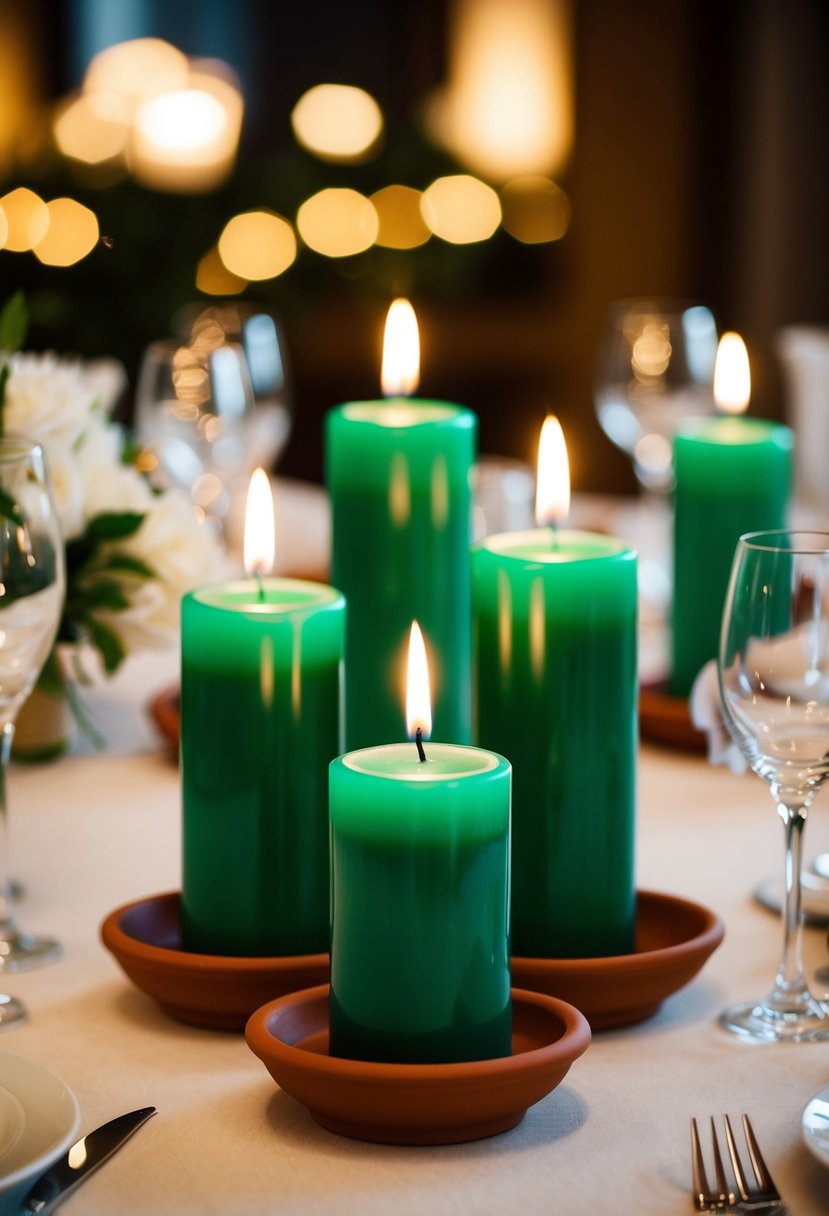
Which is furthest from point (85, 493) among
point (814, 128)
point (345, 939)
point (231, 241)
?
point (814, 128)

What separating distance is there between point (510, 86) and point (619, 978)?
4.87 meters

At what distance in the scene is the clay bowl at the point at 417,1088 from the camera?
61 centimetres

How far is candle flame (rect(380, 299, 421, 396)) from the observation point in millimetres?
1001

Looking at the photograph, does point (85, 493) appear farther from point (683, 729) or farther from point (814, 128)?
point (814, 128)

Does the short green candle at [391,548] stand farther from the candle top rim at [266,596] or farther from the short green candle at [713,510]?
the short green candle at [713,510]

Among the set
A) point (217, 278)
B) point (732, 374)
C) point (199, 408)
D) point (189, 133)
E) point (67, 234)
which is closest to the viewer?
point (732, 374)

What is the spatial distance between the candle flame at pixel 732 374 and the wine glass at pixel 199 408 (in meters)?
0.53

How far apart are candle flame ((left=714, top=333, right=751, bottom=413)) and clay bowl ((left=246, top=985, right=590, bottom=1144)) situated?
2.21ft

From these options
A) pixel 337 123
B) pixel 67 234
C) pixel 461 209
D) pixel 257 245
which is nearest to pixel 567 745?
pixel 67 234

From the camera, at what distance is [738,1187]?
599 mm

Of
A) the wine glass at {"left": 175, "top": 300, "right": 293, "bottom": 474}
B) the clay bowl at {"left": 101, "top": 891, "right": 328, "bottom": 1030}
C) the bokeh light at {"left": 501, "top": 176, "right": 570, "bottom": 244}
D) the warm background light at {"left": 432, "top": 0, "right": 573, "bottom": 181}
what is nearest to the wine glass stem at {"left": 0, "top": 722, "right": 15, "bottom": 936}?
the clay bowl at {"left": 101, "top": 891, "right": 328, "bottom": 1030}

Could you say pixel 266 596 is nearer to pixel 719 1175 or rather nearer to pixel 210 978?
pixel 210 978

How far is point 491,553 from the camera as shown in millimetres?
800

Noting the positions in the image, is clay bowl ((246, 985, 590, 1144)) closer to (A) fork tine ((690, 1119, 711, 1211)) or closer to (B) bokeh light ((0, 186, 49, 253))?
(A) fork tine ((690, 1119, 711, 1211))
